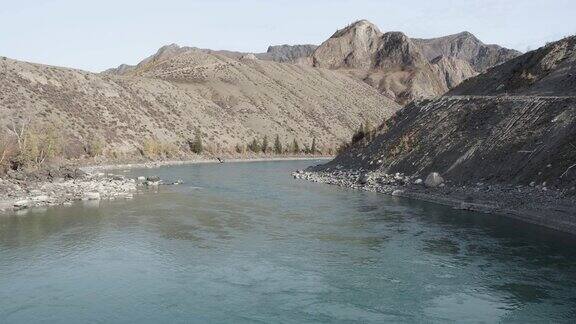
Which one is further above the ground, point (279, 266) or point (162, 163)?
point (162, 163)

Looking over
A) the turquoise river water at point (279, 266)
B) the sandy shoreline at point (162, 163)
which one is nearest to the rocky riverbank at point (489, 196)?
the turquoise river water at point (279, 266)

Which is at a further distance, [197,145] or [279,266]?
[197,145]

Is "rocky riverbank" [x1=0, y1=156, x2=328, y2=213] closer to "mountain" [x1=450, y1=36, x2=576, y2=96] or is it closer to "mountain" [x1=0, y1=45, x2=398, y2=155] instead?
"mountain" [x1=0, y1=45, x2=398, y2=155]

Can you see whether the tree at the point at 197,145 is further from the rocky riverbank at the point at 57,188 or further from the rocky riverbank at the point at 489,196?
the rocky riverbank at the point at 489,196

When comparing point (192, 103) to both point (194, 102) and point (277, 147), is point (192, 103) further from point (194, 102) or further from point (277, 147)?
point (277, 147)

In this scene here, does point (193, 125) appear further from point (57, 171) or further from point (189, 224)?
point (189, 224)

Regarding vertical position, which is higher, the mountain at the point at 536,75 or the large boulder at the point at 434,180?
the mountain at the point at 536,75

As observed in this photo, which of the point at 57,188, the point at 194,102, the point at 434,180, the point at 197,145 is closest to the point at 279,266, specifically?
the point at 434,180
